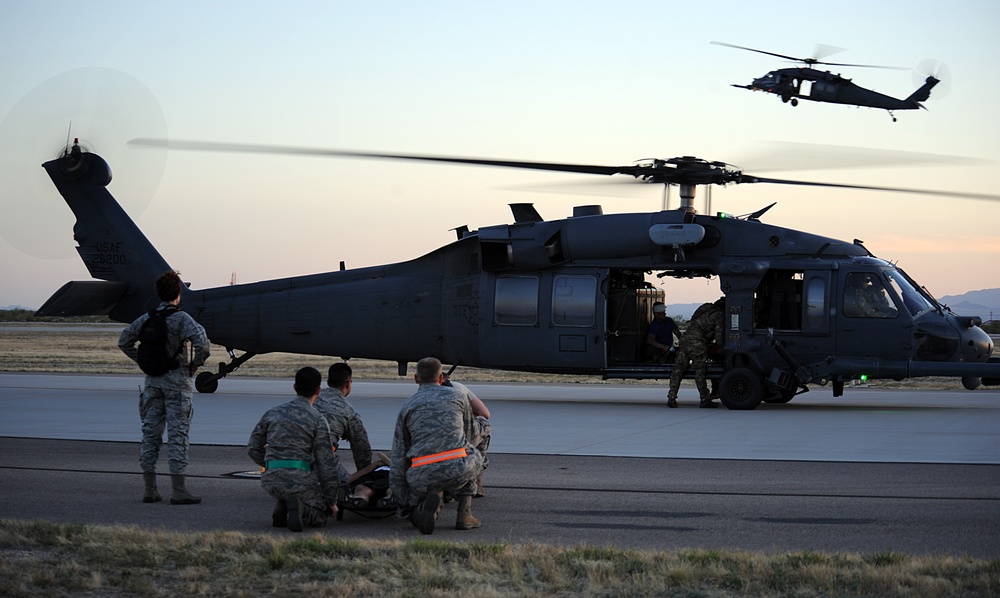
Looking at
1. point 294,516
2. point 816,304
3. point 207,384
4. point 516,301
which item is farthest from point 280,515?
point 207,384

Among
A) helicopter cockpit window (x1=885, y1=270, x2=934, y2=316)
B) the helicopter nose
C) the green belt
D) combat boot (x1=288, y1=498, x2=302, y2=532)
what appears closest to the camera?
combat boot (x1=288, y1=498, x2=302, y2=532)

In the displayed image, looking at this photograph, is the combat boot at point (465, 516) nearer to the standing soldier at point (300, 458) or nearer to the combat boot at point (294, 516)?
the standing soldier at point (300, 458)

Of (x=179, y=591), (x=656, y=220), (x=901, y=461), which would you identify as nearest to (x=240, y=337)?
(x=656, y=220)

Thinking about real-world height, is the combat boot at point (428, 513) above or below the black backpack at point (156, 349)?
below

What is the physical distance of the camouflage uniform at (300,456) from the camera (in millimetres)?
7777

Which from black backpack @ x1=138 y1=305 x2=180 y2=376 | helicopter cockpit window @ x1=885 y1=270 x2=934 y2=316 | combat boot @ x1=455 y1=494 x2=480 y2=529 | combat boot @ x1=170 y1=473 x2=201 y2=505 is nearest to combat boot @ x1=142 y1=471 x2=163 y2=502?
combat boot @ x1=170 y1=473 x2=201 y2=505

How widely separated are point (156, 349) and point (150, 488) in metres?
1.13

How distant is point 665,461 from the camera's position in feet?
36.9

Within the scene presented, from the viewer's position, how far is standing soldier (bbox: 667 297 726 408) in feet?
58.5

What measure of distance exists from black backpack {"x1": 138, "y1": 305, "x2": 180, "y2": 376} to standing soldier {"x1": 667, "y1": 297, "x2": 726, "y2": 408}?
10.6 meters

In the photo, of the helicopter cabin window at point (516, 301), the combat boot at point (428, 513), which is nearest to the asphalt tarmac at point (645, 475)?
the combat boot at point (428, 513)

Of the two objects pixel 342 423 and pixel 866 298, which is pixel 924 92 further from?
pixel 342 423

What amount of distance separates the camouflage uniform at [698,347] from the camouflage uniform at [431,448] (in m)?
10.3

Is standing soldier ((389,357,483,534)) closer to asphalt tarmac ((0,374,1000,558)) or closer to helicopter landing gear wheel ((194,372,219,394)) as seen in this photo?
asphalt tarmac ((0,374,1000,558))
